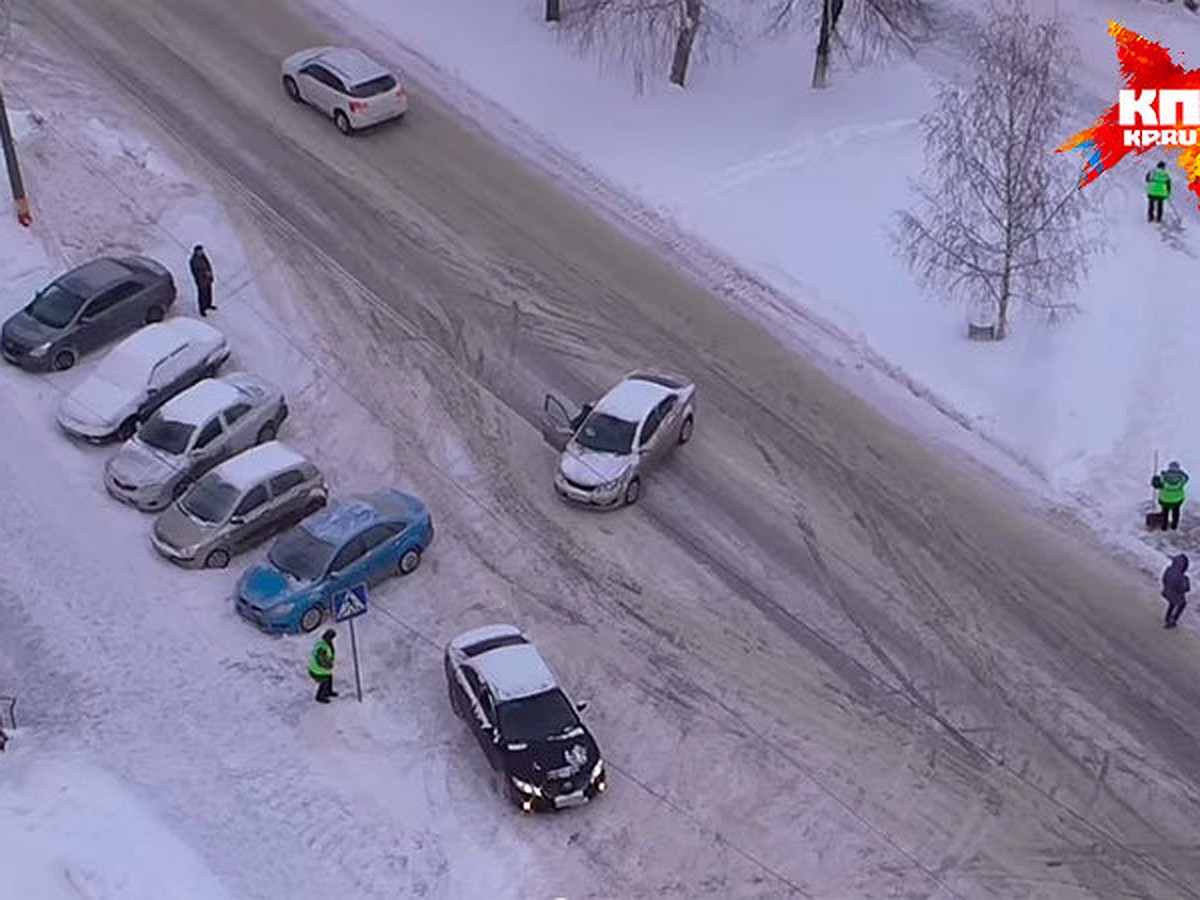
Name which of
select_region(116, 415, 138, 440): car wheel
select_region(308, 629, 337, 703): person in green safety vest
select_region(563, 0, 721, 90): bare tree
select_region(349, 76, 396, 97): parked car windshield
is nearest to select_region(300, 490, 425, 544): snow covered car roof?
select_region(308, 629, 337, 703): person in green safety vest

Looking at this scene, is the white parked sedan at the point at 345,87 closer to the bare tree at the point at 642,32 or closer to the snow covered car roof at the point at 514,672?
the bare tree at the point at 642,32

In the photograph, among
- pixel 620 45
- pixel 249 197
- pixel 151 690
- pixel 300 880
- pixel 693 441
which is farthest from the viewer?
pixel 620 45

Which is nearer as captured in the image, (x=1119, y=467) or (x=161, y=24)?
(x=1119, y=467)

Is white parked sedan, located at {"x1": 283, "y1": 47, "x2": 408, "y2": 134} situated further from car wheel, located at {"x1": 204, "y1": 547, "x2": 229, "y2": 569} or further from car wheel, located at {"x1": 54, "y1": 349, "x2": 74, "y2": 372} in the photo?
car wheel, located at {"x1": 204, "y1": 547, "x2": 229, "y2": 569}

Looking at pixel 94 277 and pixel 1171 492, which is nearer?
pixel 1171 492

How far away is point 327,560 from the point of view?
32125mm

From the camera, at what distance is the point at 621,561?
3366 cm

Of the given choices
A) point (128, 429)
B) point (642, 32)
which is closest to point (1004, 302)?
point (642, 32)

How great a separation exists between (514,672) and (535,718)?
0.85 meters

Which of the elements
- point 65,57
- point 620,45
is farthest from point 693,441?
point 65,57

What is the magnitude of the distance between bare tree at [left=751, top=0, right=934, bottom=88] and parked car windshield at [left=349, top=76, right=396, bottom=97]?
9.16 metres

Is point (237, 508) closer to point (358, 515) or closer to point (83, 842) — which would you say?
point (358, 515)

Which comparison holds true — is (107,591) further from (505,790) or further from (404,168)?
(404,168)

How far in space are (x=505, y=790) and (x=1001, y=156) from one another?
51.5 ft
